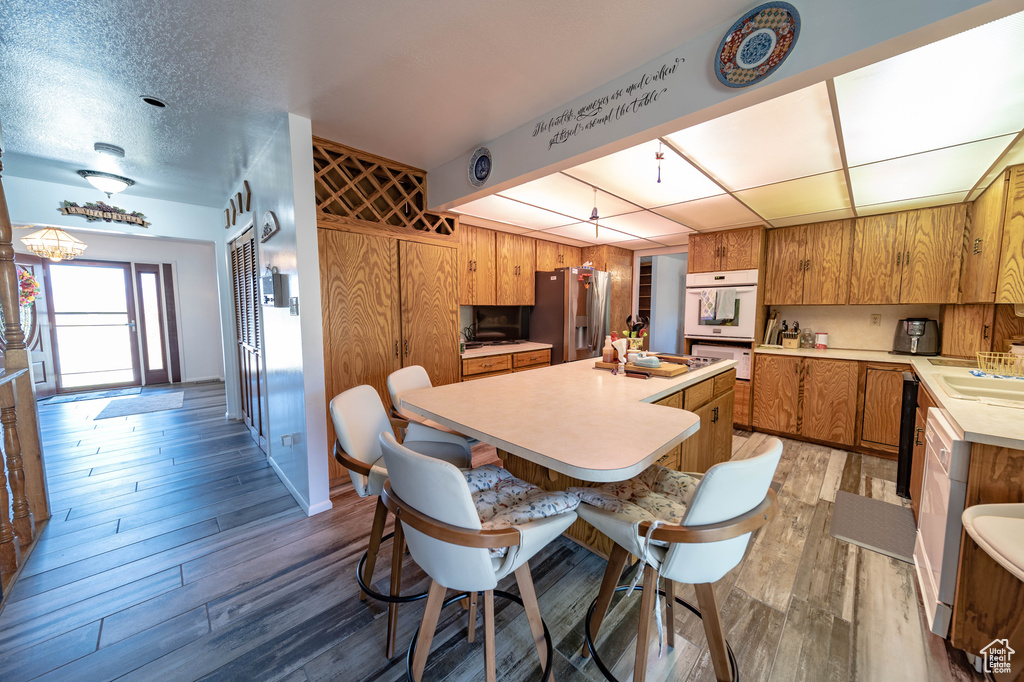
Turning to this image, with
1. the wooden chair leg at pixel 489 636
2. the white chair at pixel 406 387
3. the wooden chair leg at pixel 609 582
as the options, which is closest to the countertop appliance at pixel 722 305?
the white chair at pixel 406 387

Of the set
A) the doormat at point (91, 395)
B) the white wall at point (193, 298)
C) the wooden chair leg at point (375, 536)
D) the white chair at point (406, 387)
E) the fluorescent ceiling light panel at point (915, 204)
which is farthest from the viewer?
the white wall at point (193, 298)

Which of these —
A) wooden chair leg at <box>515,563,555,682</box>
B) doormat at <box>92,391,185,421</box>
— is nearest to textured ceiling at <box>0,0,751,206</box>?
wooden chair leg at <box>515,563,555,682</box>

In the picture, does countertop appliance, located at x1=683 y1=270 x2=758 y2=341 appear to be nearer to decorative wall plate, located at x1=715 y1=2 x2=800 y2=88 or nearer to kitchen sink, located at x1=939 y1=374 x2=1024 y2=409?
kitchen sink, located at x1=939 y1=374 x2=1024 y2=409

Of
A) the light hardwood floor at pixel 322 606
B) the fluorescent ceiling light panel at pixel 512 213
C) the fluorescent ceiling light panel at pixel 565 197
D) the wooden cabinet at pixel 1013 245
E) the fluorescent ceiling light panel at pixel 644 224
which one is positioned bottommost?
the light hardwood floor at pixel 322 606

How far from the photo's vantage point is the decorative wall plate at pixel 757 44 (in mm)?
1313

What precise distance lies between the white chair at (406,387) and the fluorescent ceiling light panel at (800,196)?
2730 millimetres

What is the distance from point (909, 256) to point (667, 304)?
2.66 metres

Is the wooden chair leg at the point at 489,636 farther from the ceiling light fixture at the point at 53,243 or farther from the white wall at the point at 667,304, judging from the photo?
the ceiling light fixture at the point at 53,243

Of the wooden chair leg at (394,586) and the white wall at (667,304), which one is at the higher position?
the white wall at (667,304)

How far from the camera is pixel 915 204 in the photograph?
10.0 ft

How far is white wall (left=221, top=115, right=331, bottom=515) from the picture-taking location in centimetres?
226

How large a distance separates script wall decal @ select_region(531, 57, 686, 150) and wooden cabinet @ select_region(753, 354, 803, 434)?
125 inches

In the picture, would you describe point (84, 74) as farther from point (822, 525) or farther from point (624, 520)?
point (822, 525)

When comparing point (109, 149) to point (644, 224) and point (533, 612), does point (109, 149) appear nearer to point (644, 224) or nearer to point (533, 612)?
point (533, 612)
